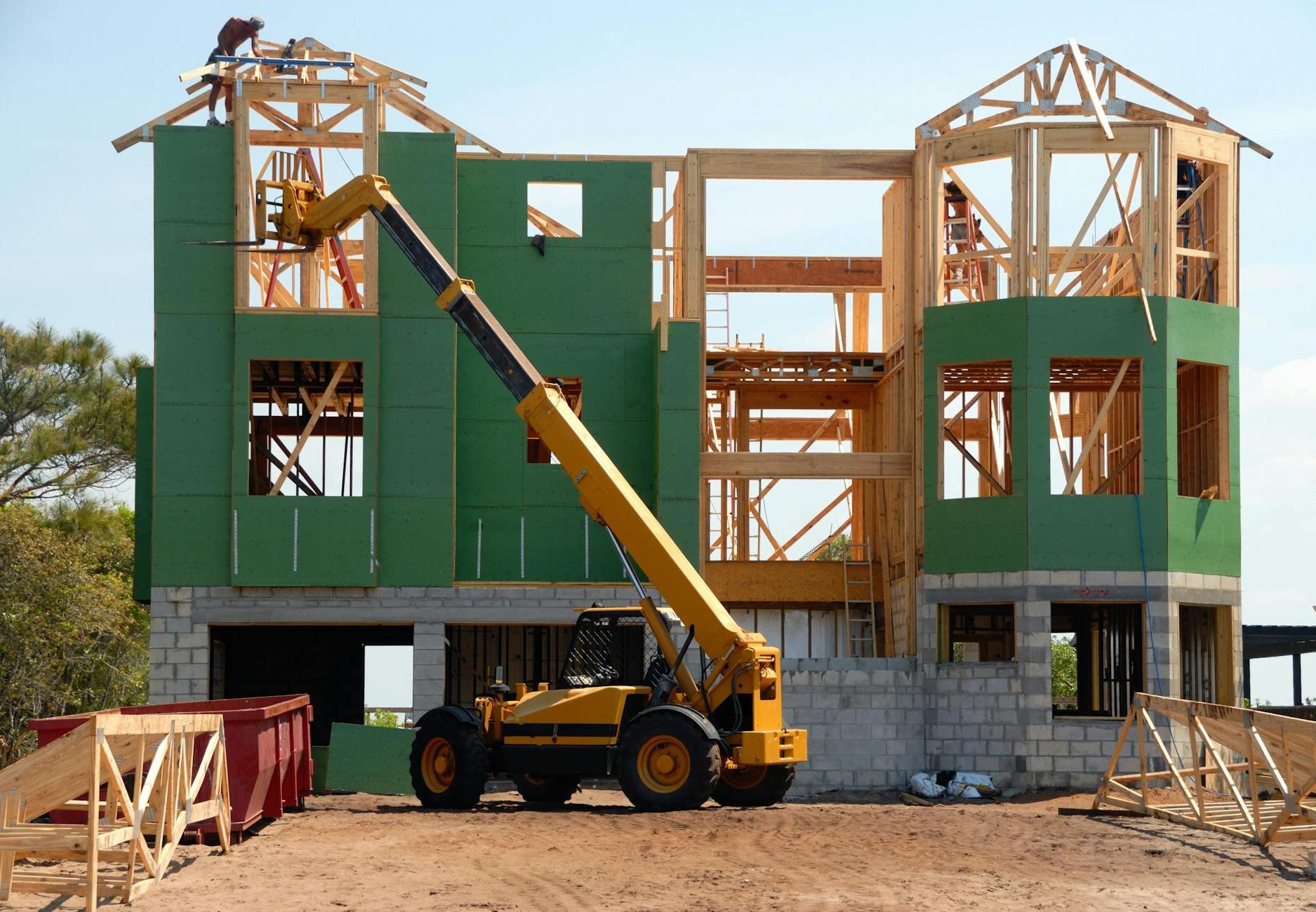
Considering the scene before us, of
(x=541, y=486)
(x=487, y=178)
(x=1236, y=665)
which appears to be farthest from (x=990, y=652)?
(x=487, y=178)

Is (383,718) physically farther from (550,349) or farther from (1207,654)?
(1207,654)

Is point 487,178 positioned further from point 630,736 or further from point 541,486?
point 630,736

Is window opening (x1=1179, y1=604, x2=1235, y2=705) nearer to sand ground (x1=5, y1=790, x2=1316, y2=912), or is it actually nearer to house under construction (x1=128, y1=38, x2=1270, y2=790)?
house under construction (x1=128, y1=38, x2=1270, y2=790)

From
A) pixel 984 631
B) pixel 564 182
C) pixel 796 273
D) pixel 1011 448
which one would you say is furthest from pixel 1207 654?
pixel 564 182

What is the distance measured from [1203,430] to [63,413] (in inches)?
1097

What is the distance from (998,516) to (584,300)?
841 cm

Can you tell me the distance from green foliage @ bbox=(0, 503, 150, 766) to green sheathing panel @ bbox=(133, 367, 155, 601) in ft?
21.9

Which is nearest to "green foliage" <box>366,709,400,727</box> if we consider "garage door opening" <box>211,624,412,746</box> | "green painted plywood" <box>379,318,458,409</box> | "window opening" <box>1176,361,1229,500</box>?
"garage door opening" <box>211,624,412,746</box>

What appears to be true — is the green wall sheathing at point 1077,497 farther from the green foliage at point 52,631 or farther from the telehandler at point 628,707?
the green foliage at point 52,631

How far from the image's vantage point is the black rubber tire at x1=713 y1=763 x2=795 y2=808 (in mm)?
21531

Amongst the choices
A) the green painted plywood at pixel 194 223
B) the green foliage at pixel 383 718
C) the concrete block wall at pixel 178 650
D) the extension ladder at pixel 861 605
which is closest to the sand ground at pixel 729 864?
the concrete block wall at pixel 178 650

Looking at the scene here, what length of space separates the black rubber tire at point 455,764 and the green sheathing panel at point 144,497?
10.2 m

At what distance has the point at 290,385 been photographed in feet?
107

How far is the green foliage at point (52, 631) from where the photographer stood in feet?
120
